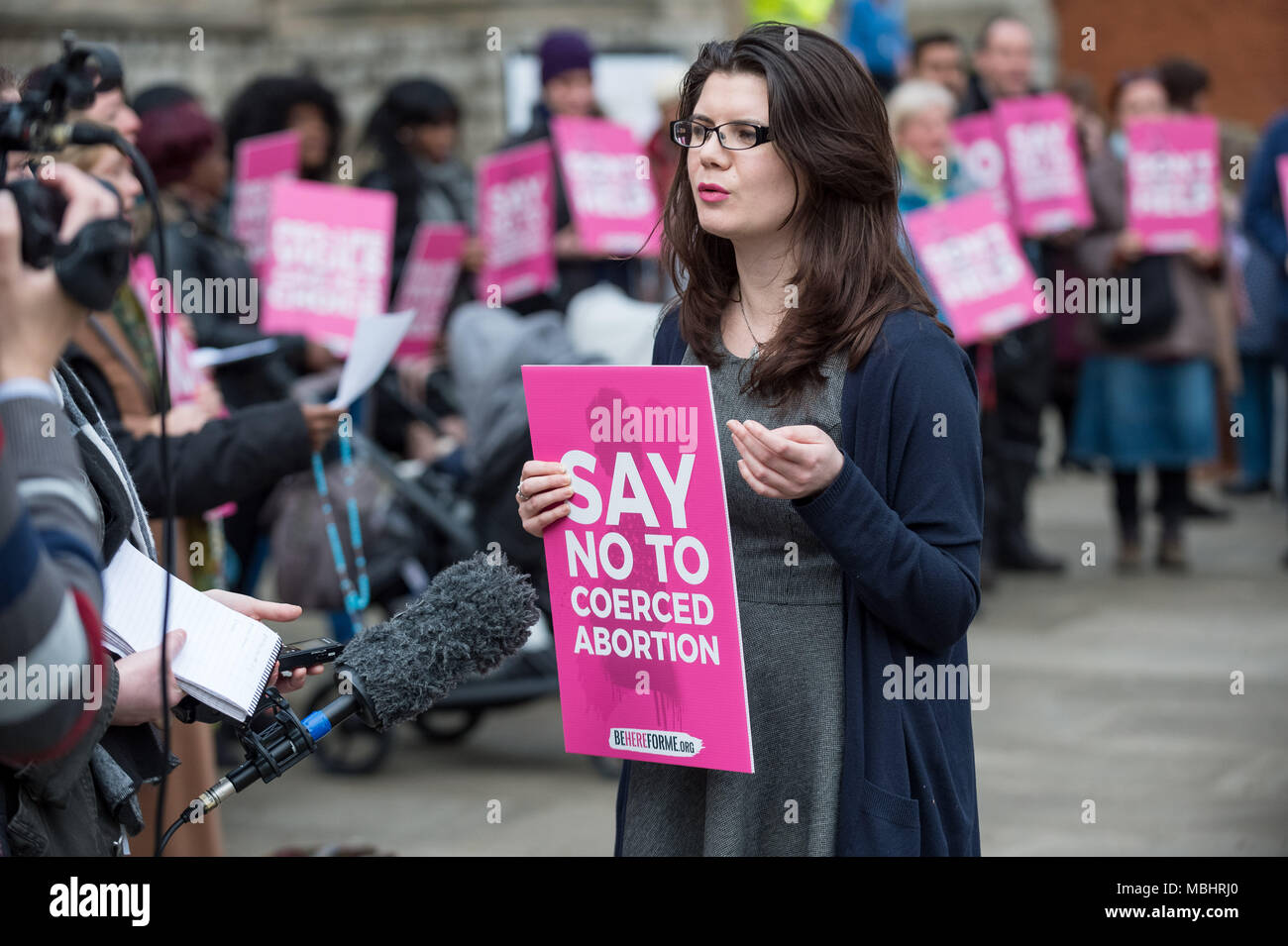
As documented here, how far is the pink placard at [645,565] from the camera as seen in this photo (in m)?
2.49

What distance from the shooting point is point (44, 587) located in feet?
5.82

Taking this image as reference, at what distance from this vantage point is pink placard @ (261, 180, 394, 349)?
6.32 meters

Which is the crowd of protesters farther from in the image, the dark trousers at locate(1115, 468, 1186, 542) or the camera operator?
the camera operator

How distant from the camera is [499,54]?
584 inches

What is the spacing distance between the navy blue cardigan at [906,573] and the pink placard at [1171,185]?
672 cm

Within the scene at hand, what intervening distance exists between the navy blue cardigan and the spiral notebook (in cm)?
79

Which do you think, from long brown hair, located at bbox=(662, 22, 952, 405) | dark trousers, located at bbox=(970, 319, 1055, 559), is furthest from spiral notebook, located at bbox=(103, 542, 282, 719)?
dark trousers, located at bbox=(970, 319, 1055, 559)

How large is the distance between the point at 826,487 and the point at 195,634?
0.89 metres

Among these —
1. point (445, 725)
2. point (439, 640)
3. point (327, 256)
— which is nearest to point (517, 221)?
point (327, 256)

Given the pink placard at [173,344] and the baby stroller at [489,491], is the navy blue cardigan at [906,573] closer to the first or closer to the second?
the pink placard at [173,344]

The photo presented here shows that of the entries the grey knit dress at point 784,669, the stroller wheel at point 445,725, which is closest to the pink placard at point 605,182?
the stroller wheel at point 445,725

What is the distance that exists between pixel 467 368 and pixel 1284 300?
4922mm

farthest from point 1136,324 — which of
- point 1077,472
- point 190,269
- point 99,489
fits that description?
point 99,489
